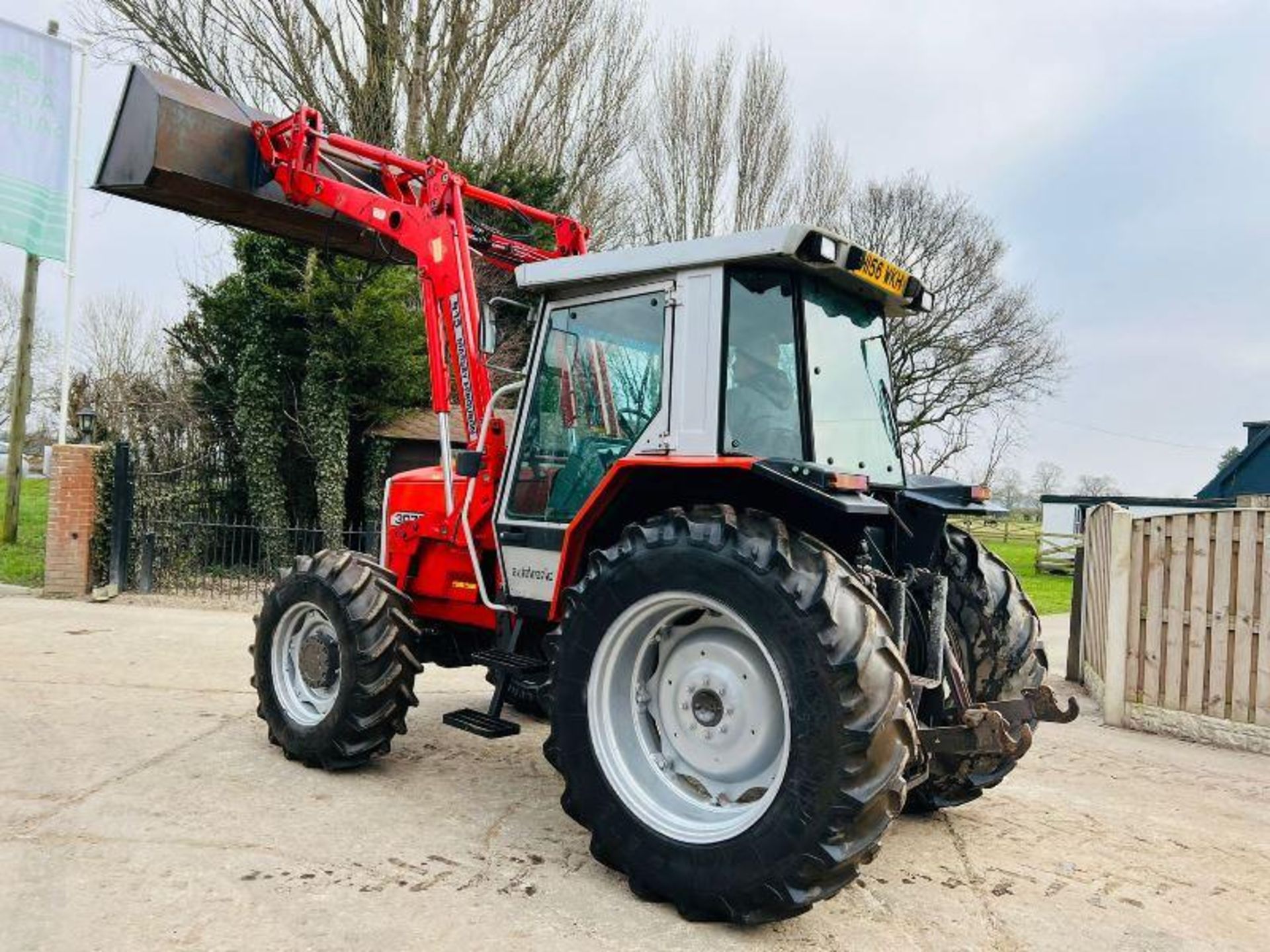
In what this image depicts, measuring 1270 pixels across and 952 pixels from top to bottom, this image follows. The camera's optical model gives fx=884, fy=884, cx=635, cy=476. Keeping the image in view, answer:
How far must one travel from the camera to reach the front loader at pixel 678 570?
9.25ft

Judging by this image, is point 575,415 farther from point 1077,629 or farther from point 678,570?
point 1077,629

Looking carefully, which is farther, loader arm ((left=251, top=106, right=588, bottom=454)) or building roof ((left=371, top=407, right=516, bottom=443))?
building roof ((left=371, top=407, right=516, bottom=443))

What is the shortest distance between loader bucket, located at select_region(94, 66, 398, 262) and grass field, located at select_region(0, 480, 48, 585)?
302 inches

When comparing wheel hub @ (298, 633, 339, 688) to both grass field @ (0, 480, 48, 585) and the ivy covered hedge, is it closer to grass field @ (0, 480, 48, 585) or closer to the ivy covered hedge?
the ivy covered hedge

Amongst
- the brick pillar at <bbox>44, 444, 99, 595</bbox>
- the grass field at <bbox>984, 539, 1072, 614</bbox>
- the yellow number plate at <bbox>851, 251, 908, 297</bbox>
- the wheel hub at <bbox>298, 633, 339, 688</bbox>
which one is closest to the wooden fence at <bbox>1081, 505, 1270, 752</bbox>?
the grass field at <bbox>984, 539, 1072, 614</bbox>

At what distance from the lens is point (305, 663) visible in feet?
15.0

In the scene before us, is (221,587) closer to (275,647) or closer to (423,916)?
(275,647)

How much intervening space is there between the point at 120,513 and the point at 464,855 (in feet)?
28.9

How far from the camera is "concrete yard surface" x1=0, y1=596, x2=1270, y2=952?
112 inches

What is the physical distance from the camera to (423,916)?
2879 mm

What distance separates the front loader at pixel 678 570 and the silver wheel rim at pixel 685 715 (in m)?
0.01

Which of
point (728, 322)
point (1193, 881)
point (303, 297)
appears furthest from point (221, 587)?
point (1193, 881)

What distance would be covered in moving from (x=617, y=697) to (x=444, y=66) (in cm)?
1408

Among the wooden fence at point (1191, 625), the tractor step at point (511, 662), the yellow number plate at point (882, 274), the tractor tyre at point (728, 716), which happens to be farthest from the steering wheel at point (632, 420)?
the wooden fence at point (1191, 625)
